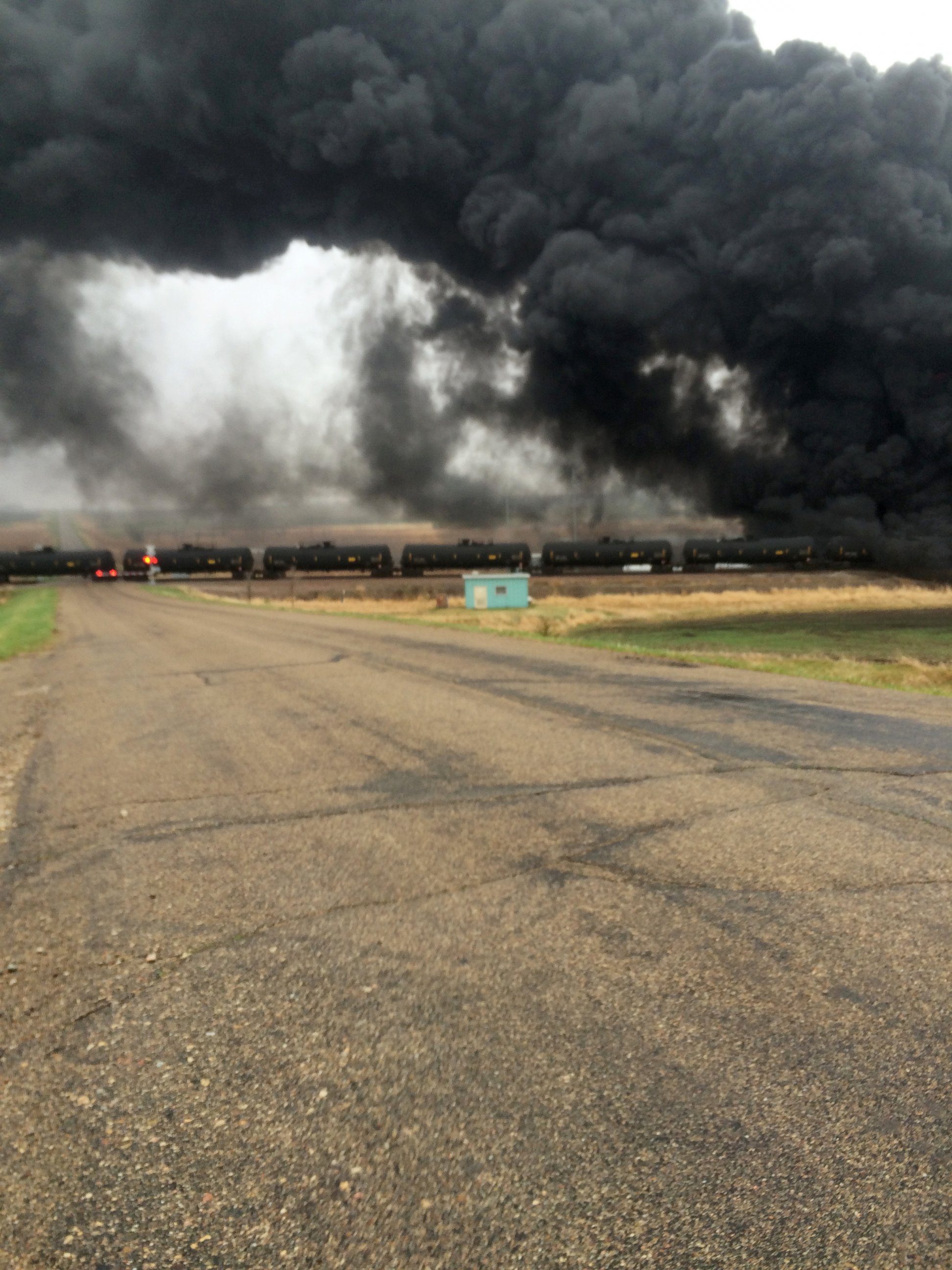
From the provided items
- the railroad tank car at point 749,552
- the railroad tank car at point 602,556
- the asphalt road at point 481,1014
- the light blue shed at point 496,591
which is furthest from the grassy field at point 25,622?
the railroad tank car at point 749,552

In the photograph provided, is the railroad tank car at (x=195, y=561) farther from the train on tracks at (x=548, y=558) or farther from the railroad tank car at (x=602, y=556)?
the railroad tank car at (x=602, y=556)

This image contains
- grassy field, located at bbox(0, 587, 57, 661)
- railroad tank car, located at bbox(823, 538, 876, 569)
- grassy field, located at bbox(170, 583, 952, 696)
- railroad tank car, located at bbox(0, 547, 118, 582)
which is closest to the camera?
grassy field, located at bbox(170, 583, 952, 696)

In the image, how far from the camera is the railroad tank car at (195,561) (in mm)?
93438

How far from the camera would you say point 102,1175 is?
234cm

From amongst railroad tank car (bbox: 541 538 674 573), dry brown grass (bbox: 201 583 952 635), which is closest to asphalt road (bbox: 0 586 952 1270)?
dry brown grass (bbox: 201 583 952 635)

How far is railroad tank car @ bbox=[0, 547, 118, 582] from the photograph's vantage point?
94.6 metres

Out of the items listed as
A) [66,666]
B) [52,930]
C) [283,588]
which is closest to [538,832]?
[52,930]

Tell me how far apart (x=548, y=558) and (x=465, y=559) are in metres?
9.21

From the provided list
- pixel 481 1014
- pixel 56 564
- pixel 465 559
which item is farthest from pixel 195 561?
pixel 481 1014

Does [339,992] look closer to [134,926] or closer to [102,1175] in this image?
[102,1175]

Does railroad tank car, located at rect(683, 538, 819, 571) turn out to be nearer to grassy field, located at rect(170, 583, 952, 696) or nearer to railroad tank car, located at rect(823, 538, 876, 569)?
railroad tank car, located at rect(823, 538, 876, 569)

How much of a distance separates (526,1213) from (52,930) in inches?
118

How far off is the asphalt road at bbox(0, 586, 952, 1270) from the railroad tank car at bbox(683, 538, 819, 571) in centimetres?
8179

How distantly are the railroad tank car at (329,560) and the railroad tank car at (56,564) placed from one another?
2155 cm
